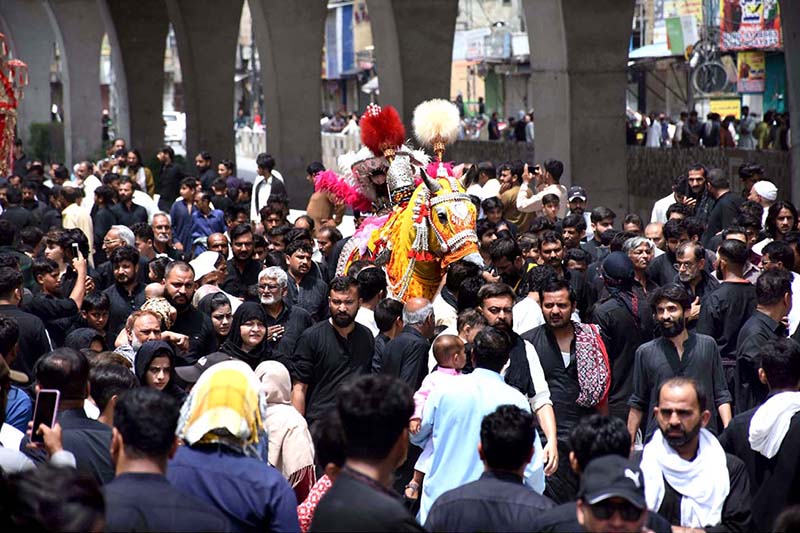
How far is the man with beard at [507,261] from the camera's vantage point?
398 inches

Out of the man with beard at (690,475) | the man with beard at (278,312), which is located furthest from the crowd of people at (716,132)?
the man with beard at (690,475)

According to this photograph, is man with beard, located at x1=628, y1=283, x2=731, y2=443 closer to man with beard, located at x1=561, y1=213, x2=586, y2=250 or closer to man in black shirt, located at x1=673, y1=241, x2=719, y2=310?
man in black shirt, located at x1=673, y1=241, x2=719, y2=310

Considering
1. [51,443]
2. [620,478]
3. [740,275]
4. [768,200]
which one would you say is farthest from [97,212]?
[620,478]

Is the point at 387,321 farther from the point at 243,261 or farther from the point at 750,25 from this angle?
the point at 750,25

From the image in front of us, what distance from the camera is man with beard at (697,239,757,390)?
8.75 m

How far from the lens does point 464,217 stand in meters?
10.2

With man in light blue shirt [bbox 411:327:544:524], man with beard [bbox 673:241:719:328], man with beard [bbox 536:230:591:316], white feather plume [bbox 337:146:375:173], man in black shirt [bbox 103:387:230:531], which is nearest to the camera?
man in black shirt [bbox 103:387:230:531]

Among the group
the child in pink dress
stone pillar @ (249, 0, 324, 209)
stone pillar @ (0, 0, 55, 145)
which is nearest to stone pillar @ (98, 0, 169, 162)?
stone pillar @ (249, 0, 324, 209)

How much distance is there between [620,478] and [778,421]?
2.10 meters

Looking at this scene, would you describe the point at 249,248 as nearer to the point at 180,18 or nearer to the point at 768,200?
the point at 768,200

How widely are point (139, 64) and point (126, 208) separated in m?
15.3

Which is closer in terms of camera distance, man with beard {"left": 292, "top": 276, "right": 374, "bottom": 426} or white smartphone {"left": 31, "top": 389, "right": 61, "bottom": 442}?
white smartphone {"left": 31, "top": 389, "right": 61, "bottom": 442}

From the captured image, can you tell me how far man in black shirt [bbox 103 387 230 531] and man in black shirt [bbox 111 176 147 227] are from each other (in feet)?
33.7

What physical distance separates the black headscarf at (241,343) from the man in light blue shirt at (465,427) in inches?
74.5
